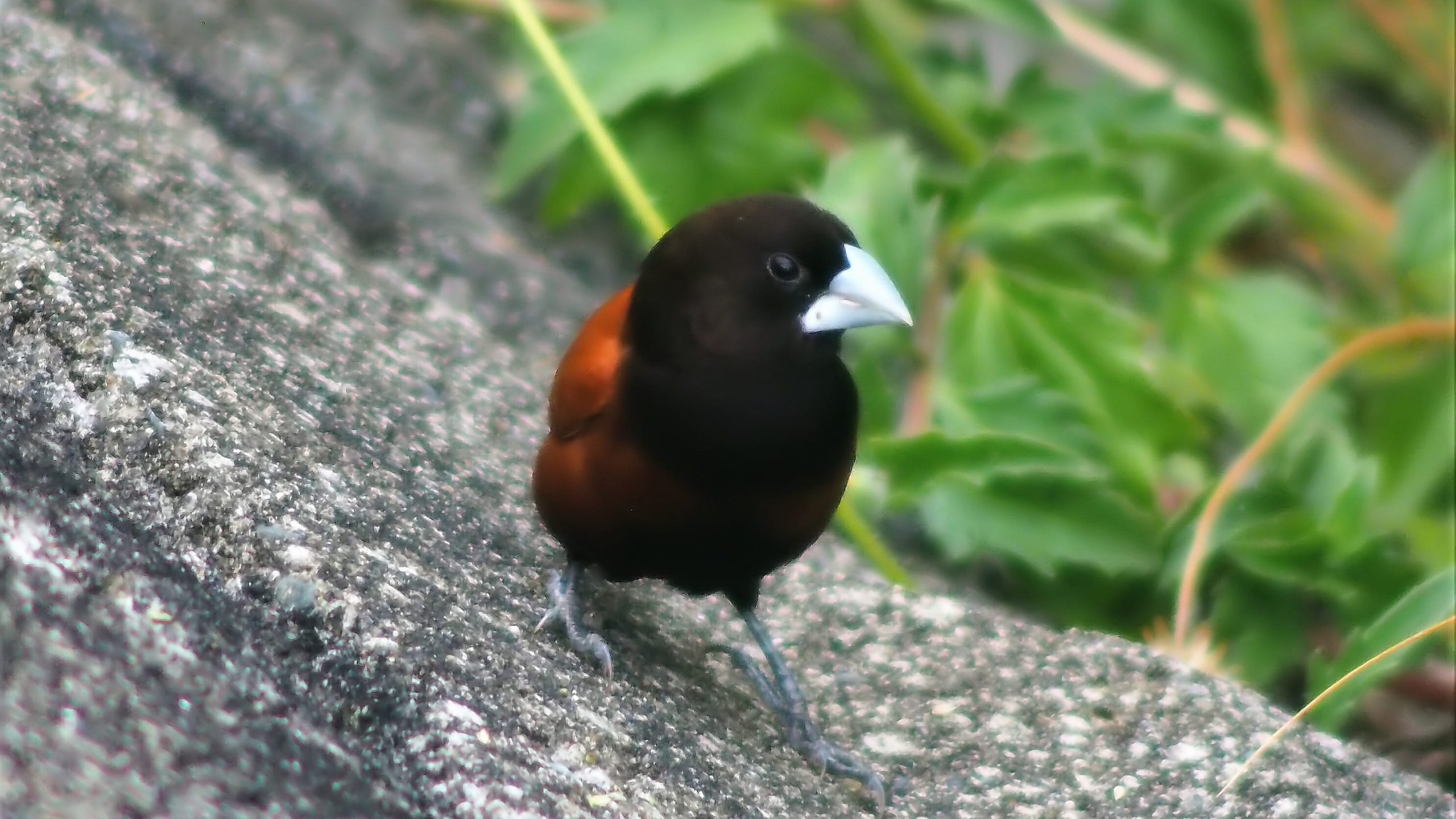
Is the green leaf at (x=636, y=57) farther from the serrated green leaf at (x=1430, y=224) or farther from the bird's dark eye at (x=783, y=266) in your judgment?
the serrated green leaf at (x=1430, y=224)

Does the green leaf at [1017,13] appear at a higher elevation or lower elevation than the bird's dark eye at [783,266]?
higher

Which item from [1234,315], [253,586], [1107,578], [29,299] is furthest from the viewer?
[1234,315]

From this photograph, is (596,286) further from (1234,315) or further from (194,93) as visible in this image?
(1234,315)

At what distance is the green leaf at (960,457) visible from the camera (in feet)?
9.29

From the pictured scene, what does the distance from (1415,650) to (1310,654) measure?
18.4 inches

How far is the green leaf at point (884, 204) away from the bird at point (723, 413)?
40.5 inches

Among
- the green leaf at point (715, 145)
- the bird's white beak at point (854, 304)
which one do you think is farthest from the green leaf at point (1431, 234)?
the bird's white beak at point (854, 304)

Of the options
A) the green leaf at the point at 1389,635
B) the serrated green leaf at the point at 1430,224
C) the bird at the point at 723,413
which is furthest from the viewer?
the serrated green leaf at the point at 1430,224

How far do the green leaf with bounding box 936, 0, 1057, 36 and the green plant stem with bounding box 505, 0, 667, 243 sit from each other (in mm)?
972

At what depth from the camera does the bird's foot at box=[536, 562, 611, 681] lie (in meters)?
2.11

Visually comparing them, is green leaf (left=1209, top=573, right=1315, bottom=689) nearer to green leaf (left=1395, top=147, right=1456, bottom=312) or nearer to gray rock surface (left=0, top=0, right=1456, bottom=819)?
gray rock surface (left=0, top=0, right=1456, bottom=819)

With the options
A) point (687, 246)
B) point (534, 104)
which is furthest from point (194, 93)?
point (687, 246)

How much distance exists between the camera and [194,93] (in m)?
3.15

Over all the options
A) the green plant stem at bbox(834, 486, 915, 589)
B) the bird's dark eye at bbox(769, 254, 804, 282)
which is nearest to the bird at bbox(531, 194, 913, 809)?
the bird's dark eye at bbox(769, 254, 804, 282)
